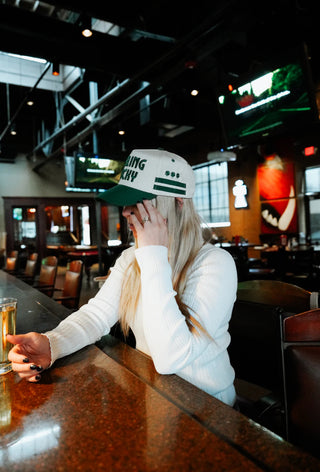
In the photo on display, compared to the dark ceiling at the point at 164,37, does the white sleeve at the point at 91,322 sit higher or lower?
lower

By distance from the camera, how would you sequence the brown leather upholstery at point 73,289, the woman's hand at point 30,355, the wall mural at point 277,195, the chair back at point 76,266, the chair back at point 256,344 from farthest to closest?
the wall mural at point 277,195, the chair back at point 76,266, the brown leather upholstery at point 73,289, the chair back at point 256,344, the woman's hand at point 30,355

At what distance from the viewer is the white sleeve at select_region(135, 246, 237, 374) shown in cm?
88

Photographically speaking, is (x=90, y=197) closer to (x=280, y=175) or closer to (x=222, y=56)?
(x=280, y=175)

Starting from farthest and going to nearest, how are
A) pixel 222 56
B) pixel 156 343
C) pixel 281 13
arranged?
pixel 222 56 → pixel 281 13 → pixel 156 343

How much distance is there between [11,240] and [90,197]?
315cm

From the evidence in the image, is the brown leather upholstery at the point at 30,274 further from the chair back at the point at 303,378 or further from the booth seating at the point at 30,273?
the chair back at the point at 303,378

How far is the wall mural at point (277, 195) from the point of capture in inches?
335

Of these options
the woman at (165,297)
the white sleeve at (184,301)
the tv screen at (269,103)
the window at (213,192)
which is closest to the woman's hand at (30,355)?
the woman at (165,297)

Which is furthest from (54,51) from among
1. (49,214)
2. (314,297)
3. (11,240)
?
(49,214)

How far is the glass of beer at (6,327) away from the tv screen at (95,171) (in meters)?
5.78

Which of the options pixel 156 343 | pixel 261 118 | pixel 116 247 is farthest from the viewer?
pixel 116 247

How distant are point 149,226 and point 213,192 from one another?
7.06m

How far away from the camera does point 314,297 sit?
1.42 meters

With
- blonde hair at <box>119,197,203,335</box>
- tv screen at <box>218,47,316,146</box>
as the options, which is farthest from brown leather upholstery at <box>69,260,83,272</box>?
tv screen at <box>218,47,316,146</box>
